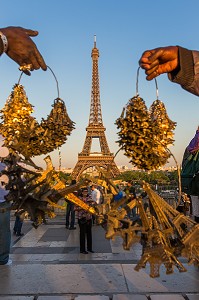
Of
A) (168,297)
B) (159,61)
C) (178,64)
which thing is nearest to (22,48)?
(159,61)

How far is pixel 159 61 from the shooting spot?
2.92 m

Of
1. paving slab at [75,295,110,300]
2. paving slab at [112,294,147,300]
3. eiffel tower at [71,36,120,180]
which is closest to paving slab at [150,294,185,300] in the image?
paving slab at [112,294,147,300]

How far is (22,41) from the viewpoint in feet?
9.23

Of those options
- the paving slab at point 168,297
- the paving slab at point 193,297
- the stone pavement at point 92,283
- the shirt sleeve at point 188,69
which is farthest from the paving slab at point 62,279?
the shirt sleeve at point 188,69

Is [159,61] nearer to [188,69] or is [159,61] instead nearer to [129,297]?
[188,69]

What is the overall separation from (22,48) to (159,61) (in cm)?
105

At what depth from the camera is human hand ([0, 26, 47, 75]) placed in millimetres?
2799

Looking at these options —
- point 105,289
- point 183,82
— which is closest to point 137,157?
point 183,82

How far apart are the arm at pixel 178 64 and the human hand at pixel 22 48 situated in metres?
0.81

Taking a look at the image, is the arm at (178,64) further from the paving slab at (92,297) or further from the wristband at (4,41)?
the paving slab at (92,297)

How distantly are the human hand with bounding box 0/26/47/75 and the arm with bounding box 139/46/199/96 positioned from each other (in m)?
0.81

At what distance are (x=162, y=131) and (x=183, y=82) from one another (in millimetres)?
418

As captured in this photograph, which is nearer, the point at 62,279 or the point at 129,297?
the point at 129,297

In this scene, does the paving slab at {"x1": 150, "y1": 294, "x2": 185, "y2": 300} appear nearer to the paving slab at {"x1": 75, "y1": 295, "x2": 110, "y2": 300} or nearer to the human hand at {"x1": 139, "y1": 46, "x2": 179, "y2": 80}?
the paving slab at {"x1": 75, "y1": 295, "x2": 110, "y2": 300}
